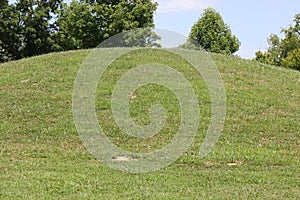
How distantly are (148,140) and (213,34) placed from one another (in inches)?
1675

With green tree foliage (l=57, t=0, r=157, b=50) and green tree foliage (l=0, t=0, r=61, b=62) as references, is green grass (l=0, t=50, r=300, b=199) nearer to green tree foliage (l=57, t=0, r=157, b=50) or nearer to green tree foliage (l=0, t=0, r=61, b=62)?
green tree foliage (l=57, t=0, r=157, b=50)

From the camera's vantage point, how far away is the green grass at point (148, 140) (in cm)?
917

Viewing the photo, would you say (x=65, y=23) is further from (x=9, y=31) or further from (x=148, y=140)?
(x=148, y=140)

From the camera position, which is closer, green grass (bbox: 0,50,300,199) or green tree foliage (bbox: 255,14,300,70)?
green grass (bbox: 0,50,300,199)

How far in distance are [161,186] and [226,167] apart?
2.46m

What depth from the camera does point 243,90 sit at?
17250 millimetres

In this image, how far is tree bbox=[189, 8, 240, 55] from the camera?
54219 mm

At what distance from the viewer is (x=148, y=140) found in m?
13.5

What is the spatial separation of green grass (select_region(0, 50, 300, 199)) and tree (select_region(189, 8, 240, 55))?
3270cm

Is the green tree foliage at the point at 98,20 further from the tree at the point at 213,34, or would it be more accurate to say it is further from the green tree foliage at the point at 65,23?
the tree at the point at 213,34

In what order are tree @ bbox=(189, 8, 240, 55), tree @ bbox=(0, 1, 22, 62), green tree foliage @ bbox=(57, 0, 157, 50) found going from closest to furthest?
1. green tree foliage @ bbox=(57, 0, 157, 50)
2. tree @ bbox=(0, 1, 22, 62)
3. tree @ bbox=(189, 8, 240, 55)

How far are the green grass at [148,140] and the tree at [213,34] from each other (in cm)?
3270

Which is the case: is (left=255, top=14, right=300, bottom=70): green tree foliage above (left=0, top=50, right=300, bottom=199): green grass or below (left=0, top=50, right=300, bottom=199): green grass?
above

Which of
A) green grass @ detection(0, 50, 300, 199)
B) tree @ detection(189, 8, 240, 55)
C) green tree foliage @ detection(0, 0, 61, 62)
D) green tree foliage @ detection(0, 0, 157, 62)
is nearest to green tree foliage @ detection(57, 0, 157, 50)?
green tree foliage @ detection(0, 0, 157, 62)
